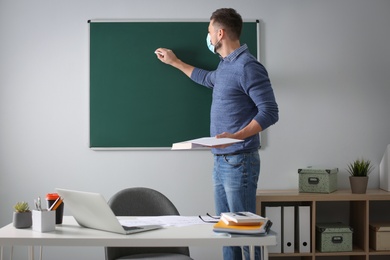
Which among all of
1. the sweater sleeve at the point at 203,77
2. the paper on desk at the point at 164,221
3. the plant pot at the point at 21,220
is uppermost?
the sweater sleeve at the point at 203,77

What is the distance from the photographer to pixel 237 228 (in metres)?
2.15

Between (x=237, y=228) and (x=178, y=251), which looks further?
(x=178, y=251)

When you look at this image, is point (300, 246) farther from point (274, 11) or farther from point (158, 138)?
point (274, 11)

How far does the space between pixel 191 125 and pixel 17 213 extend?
1.96 metres

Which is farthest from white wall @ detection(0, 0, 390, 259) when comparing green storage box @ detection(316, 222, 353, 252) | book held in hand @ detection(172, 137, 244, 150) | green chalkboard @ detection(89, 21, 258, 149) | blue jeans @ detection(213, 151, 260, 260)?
book held in hand @ detection(172, 137, 244, 150)

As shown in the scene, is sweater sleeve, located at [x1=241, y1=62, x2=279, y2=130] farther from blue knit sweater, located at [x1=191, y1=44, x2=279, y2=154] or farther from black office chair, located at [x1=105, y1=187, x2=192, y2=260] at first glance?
black office chair, located at [x1=105, y1=187, x2=192, y2=260]

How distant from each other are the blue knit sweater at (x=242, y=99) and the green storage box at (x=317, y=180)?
90 cm

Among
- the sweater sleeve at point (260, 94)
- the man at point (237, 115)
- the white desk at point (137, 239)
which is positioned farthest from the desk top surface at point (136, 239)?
the sweater sleeve at point (260, 94)

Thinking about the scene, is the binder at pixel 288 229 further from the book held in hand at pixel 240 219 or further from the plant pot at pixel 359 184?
the book held in hand at pixel 240 219

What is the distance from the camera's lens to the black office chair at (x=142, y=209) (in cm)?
295

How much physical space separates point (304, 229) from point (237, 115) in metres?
1.21

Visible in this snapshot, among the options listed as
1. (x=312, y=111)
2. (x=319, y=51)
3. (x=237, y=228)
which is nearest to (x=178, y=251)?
(x=237, y=228)

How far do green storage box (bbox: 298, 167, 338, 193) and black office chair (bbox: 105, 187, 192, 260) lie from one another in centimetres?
131

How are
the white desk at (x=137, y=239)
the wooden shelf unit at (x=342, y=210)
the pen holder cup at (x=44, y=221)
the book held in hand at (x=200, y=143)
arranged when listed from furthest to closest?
the wooden shelf unit at (x=342, y=210) < the book held in hand at (x=200, y=143) < the pen holder cup at (x=44, y=221) < the white desk at (x=137, y=239)
